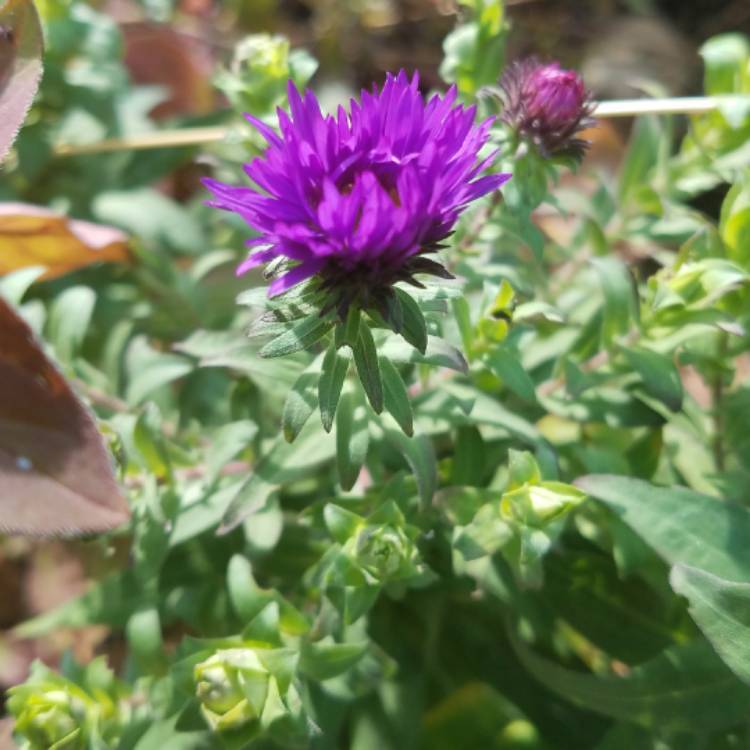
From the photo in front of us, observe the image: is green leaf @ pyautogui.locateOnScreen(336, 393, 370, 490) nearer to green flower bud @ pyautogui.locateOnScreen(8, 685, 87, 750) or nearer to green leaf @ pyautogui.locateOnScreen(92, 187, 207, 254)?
green flower bud @ pyautogui.locateOnScreen(8, 685, 87, 750)

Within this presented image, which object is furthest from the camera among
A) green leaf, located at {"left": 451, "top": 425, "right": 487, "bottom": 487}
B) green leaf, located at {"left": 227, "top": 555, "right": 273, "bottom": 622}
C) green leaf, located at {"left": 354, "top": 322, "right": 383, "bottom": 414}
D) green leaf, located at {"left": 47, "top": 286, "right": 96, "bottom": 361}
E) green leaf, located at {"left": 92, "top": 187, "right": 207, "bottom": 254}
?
green leaf, located at {"left": 92, "top": 187, "right": 207, "bottom": 254}

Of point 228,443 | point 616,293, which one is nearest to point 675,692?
point 616,293

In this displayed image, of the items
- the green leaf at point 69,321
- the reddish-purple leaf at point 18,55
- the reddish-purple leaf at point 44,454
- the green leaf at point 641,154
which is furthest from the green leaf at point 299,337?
the green leaf at point 641,154

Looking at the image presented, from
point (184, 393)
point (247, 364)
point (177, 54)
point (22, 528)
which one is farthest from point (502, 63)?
point (177, 54)

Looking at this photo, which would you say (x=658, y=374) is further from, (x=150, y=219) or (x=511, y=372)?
(x=150, y=219)

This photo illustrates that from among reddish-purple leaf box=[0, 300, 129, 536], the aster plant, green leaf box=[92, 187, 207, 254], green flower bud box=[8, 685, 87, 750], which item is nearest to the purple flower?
the aster plant

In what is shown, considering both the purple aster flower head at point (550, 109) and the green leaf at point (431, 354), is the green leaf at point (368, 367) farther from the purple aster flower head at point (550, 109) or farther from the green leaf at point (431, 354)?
the purple aster flower head at point (550, 109)

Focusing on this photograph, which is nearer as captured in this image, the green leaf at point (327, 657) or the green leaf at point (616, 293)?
the green leaf at point (327, 657)
